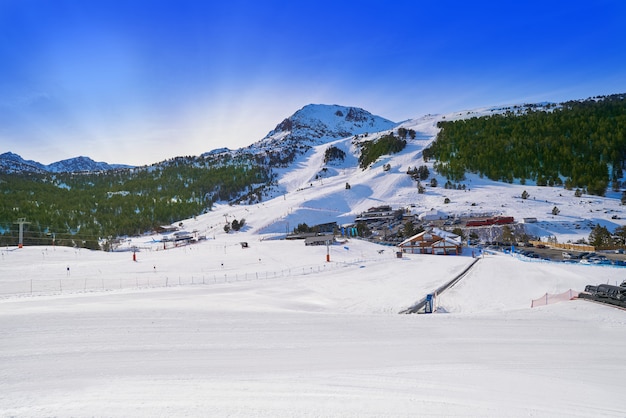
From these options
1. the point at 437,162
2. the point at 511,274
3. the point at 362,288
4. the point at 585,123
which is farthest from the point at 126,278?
the point at 585,123

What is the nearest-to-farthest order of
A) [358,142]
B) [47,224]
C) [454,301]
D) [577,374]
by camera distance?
[577,374], [454,301], [47,224], [358,142]

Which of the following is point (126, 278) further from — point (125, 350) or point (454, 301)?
point (454, 301)

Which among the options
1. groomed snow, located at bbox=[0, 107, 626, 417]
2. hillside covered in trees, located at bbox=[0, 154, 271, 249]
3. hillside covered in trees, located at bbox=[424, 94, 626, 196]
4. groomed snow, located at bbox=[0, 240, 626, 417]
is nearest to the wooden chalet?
groomed snow, located at bbox=[0, 107, 626, 417]

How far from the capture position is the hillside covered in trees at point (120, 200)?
294 feet

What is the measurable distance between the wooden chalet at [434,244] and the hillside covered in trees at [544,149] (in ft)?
208

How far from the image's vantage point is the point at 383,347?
11.6 metres

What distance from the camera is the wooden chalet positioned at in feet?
165

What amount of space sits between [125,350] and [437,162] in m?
124

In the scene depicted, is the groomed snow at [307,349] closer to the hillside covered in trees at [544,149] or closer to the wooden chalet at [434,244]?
the wooden chalet at [434,244]

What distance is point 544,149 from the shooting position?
11725 cm

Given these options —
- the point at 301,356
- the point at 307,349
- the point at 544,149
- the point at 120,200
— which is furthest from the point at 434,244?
the point at 120,200

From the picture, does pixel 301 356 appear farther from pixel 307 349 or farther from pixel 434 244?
pixel 434 244

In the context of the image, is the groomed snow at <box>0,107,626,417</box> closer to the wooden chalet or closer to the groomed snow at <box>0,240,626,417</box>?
the groomed snow at <box>0,240,626,417</box>

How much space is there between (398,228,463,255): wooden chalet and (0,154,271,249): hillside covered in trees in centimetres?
6118
